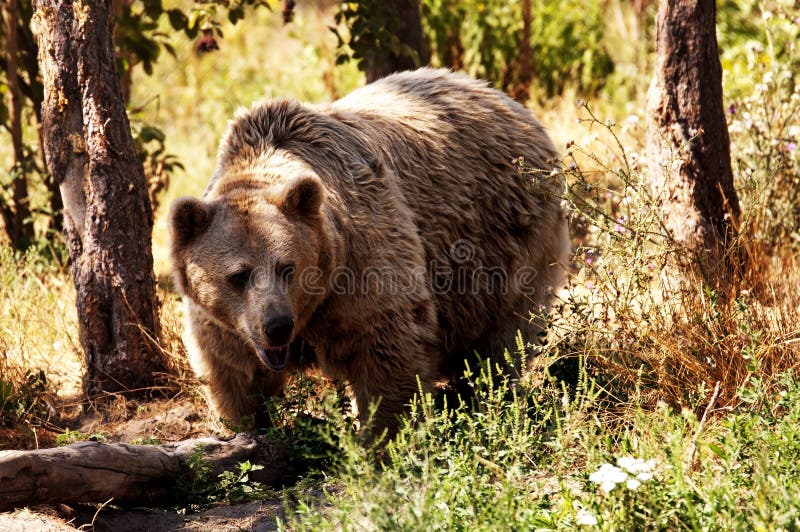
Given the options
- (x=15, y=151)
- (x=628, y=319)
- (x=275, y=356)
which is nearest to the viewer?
(x=275, y=356)

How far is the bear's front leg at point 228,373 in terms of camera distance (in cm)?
475

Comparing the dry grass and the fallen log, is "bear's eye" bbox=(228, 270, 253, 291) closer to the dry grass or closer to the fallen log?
the fallen log

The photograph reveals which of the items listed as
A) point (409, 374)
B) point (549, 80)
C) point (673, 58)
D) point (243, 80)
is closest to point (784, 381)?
point (409, 374)

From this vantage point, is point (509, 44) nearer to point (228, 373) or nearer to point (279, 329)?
point (228, 373)

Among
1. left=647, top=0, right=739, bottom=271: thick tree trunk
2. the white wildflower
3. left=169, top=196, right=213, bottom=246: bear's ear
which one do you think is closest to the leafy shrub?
left=647, top=0, right=739, bottom=271: thick tree trunk

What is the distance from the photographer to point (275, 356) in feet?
14.6

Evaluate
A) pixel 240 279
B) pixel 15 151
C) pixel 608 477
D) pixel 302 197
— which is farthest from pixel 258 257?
pixel 15 151

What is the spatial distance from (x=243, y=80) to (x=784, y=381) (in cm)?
1154

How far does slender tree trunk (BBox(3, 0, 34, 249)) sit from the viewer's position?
6.95 meters

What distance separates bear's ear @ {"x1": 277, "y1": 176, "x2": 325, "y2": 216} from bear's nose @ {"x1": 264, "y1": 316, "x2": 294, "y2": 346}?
0.57 m

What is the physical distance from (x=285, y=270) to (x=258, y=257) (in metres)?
0.14

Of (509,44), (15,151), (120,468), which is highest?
(509,44)

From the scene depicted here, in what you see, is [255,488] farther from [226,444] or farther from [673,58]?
[673,58]

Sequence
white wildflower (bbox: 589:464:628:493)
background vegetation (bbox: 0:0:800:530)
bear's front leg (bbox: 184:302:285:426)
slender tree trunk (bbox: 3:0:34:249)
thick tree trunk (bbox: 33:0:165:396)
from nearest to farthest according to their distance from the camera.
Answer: white wildflower (bbox: 589:464:628:493) → background vegetation (bbox: 0:0:800:530) → bear's front leg (bbox: 184:302:285:426) → thick tree trunk (bbox: 33:0:165:396) → slender tree trunk (bbox: 3:0:34:249)
